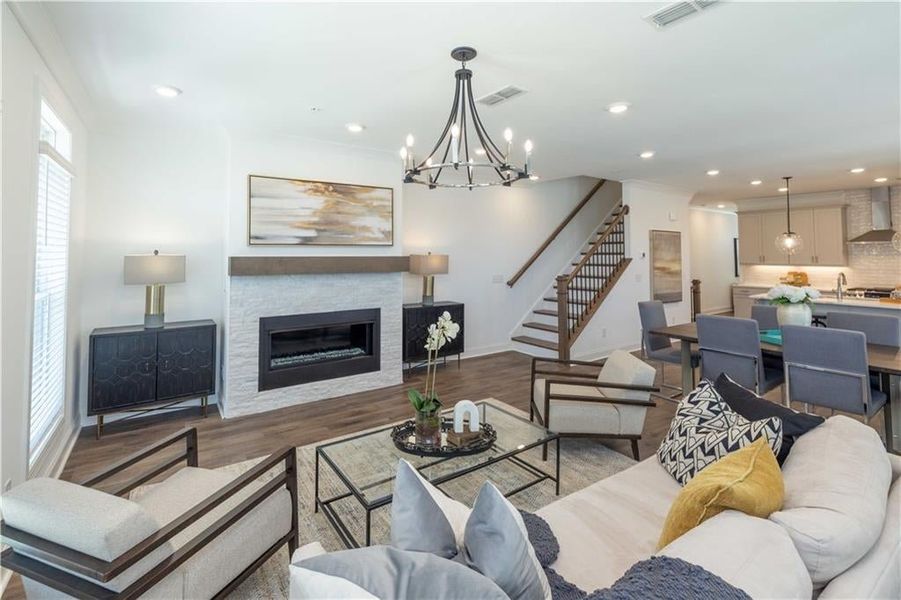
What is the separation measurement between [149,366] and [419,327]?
289cm

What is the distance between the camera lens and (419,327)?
553cm

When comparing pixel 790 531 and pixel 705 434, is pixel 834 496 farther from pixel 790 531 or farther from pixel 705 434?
pixel 705 434

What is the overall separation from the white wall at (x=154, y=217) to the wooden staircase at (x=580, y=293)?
4.26m

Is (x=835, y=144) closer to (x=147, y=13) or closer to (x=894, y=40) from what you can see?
(x=894, y=40)

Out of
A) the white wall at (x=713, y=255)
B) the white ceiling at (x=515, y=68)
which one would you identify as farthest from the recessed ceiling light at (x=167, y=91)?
the white wall at (x=713, y=255)

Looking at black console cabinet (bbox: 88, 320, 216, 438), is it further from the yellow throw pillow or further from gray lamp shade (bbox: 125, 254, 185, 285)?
the yellow throw pillow

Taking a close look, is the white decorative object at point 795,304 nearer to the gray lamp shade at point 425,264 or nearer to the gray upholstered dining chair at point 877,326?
the gray upholstered dining chair at point 877,326

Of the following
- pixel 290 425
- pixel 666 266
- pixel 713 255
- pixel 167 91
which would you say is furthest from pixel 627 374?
pixel 713 255

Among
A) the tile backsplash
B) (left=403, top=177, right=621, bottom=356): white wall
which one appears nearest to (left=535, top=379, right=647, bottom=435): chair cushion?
(left=403, top=177, right=621, bottom=356): white wall

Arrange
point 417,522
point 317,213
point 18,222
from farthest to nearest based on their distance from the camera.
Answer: point 317,213
point 18,222
point 417,522

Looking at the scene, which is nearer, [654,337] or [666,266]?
[654,337]

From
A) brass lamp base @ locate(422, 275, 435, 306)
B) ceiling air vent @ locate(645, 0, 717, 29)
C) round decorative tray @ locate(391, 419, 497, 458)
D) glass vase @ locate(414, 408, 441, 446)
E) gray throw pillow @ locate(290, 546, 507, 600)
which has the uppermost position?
ceiling air vent @ locate(645, 0, 717, 29)

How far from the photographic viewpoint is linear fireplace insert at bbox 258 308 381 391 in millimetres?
4305

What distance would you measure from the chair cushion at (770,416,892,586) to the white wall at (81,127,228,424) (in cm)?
469
